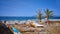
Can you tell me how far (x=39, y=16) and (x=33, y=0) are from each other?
33 centimetres

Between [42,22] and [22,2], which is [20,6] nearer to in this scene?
[22,2]

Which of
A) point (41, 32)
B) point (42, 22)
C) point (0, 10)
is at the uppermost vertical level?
point (0, 10)

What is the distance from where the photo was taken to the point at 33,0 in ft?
9.59

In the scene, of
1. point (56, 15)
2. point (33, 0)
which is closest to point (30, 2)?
point (33, 0)

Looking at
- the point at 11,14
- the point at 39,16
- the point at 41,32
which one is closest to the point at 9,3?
the point at 11,14

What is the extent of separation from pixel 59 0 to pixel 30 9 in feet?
1.90

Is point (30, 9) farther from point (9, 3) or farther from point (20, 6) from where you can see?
point (9, 3)

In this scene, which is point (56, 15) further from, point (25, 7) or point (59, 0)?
point (25, 7)

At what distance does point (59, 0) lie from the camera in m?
2.92

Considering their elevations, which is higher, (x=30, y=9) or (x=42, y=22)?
(x=30, y=9)

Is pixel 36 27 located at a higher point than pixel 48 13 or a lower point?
lower

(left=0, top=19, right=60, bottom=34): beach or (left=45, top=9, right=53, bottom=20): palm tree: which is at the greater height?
(left=45, top=9, right=53, bottom=20): palm tree

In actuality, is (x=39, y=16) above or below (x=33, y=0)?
below

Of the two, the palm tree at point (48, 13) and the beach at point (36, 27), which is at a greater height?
the palm tree at point (48, 13)
